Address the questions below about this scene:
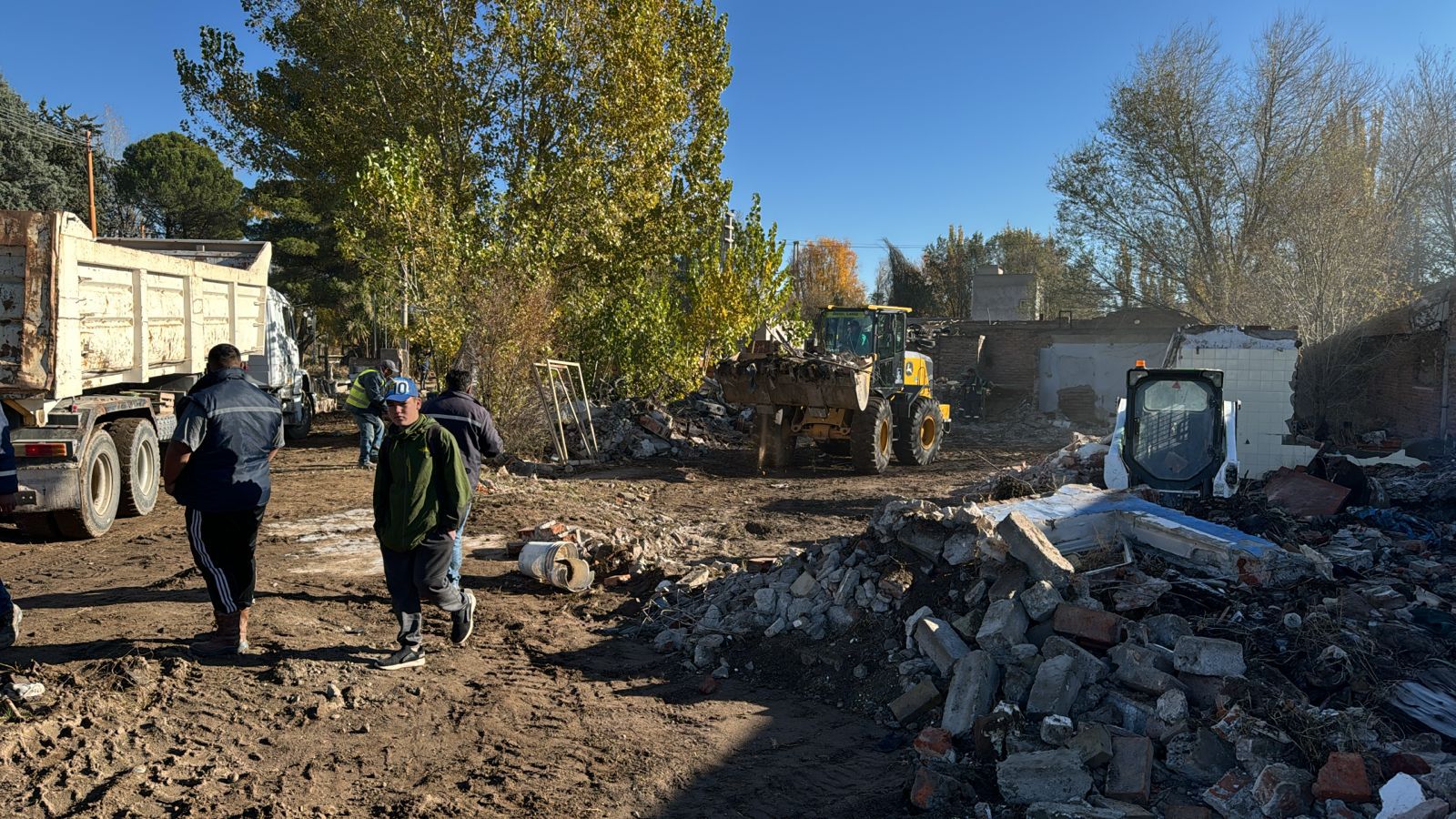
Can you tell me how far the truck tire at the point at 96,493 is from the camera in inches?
300

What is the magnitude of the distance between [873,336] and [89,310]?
1091 centimetres

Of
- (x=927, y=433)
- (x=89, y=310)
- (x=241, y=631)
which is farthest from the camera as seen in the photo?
(x=927, y=433)

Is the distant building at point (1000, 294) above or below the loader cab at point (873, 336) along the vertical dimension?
above

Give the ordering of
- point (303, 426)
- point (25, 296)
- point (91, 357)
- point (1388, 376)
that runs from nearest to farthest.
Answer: point (25, 296)
point (91, 357)
point (303, 426)
point (1388, 376)

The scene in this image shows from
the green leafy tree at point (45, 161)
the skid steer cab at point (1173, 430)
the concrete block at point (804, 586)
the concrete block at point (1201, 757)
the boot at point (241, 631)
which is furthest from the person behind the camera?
the green leafy tree at point (45, 161)

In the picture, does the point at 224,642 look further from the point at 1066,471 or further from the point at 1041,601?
the point at 1066,471

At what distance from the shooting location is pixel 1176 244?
976 inches

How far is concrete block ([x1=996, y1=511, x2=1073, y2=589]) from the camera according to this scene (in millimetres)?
5176

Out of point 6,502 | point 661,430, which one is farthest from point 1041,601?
point 661,430

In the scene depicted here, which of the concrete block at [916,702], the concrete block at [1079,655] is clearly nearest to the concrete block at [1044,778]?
the concrete block at [1079,655]

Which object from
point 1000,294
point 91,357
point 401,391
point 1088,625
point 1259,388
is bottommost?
point 1088,625

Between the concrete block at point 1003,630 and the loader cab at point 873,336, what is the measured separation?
402 inches

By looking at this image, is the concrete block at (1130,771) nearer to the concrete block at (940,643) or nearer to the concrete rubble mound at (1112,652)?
the concrete rubble mound at (1112,652)

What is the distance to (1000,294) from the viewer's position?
33812 mm
